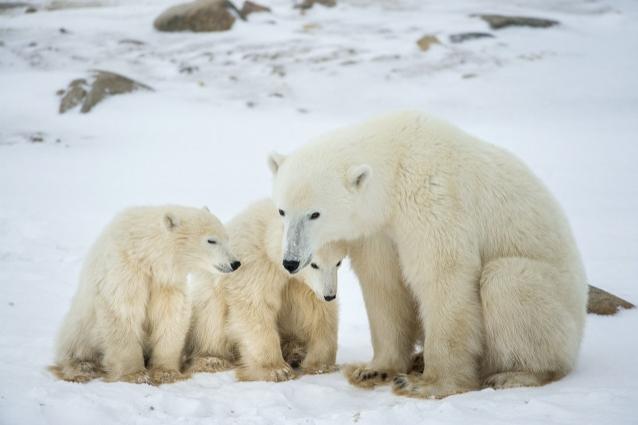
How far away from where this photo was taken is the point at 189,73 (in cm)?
1642

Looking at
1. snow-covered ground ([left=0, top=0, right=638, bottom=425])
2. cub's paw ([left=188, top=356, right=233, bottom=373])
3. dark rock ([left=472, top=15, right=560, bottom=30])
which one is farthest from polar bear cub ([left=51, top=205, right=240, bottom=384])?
dark rock ([left=472, top=15, right=560, bottom=30])

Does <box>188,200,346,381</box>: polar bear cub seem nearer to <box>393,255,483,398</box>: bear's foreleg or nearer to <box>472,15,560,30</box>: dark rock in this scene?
<box>393,255,483,398</box>: bear's foreleg

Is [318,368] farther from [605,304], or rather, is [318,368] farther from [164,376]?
[605,304]

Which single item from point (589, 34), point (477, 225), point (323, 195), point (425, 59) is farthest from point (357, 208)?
point (589, 34)

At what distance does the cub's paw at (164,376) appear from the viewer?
4613 millimetres

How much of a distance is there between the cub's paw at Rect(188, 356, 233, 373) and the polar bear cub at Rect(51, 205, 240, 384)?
0.48 feet

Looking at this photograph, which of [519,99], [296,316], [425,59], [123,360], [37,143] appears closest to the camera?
[123,360]

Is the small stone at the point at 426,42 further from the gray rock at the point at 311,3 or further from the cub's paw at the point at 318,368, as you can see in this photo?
the cub's paw at the point at 318,368

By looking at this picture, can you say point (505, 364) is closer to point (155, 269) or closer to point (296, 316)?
point (296, 316)

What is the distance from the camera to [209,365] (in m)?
5.05

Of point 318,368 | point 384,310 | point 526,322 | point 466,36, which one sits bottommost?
point 318,368

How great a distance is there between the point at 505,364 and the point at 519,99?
1112 centimetres

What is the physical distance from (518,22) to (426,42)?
284cm

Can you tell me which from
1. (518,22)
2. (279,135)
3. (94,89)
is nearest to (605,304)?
(279,135)
